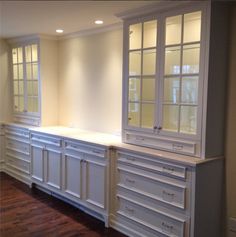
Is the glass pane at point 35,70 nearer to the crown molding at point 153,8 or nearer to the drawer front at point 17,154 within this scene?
the drawer front at point 17,154

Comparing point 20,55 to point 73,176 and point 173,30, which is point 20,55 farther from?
point 173,30

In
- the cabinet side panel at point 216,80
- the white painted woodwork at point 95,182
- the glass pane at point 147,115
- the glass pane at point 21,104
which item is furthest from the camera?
the glass pane at point 21,104

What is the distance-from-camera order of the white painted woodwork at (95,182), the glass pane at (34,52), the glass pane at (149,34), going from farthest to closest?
the glass pane at (34,52) < the white painted woodwork at (95,182) < the glass pane at (149,34)

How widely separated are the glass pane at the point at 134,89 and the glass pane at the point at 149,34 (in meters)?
0.40

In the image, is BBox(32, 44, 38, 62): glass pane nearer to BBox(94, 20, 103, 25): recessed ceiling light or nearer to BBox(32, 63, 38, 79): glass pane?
BBox(32, 63, 38, 79): glass pane

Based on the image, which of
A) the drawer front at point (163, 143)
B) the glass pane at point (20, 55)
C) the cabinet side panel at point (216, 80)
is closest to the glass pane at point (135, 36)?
the cabinet side panel at point (216, 80)

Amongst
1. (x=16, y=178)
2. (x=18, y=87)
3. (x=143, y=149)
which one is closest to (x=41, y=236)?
(x=143, y=149)

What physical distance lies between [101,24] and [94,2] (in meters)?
1.07

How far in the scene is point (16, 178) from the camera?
202 inches

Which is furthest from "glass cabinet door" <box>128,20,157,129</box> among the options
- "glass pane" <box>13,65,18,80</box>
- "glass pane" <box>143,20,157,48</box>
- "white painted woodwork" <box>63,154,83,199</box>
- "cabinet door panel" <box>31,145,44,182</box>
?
"glass pane" <box>13,65,18,80</box>

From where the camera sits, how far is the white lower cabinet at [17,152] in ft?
16.0

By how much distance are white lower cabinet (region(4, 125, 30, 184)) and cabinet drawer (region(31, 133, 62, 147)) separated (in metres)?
0.28

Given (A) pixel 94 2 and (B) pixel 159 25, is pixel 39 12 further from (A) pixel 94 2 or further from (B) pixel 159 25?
(B) pixel 159 25

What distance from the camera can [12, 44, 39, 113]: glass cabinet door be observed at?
4.92 metres
